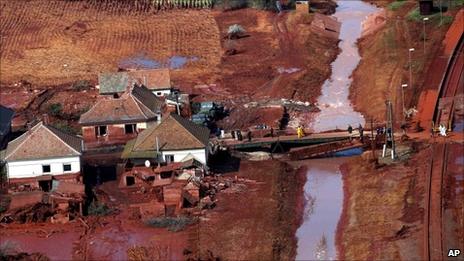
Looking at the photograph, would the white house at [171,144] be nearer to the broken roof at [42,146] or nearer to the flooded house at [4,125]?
the broken roof at [42,146]

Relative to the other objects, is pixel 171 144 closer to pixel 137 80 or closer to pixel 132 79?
pixel 137 80

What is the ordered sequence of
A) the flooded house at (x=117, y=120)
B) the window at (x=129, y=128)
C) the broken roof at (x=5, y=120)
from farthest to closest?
Answer: the window at (x=129, y=128) → the flooded house at (x=117, y=120) → the broken roof at (x=5, y=120)

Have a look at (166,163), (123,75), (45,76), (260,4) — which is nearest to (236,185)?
(166,163)

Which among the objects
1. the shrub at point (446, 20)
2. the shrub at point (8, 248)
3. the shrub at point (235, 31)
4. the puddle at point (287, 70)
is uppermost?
the shrub at point (235, 31)

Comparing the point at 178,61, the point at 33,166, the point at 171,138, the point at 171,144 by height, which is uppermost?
the point at 178,61

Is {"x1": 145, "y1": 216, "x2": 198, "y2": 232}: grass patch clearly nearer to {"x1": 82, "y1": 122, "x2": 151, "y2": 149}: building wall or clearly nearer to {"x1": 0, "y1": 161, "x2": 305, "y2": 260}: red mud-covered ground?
{"x1": 0, "y1": 161, "x2": 305, "y2": 260}: red mud-covered ground

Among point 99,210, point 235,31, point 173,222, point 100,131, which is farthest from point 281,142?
point 235,31

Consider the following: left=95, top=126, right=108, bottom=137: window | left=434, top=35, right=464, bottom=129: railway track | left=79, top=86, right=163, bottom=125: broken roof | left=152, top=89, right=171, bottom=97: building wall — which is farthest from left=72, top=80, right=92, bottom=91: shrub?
left=434, top=35, right=464, bottom=129: railway track

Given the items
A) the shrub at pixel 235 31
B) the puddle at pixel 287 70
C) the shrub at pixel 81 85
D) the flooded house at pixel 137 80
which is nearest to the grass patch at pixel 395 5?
the shrub at pixel 235 31
